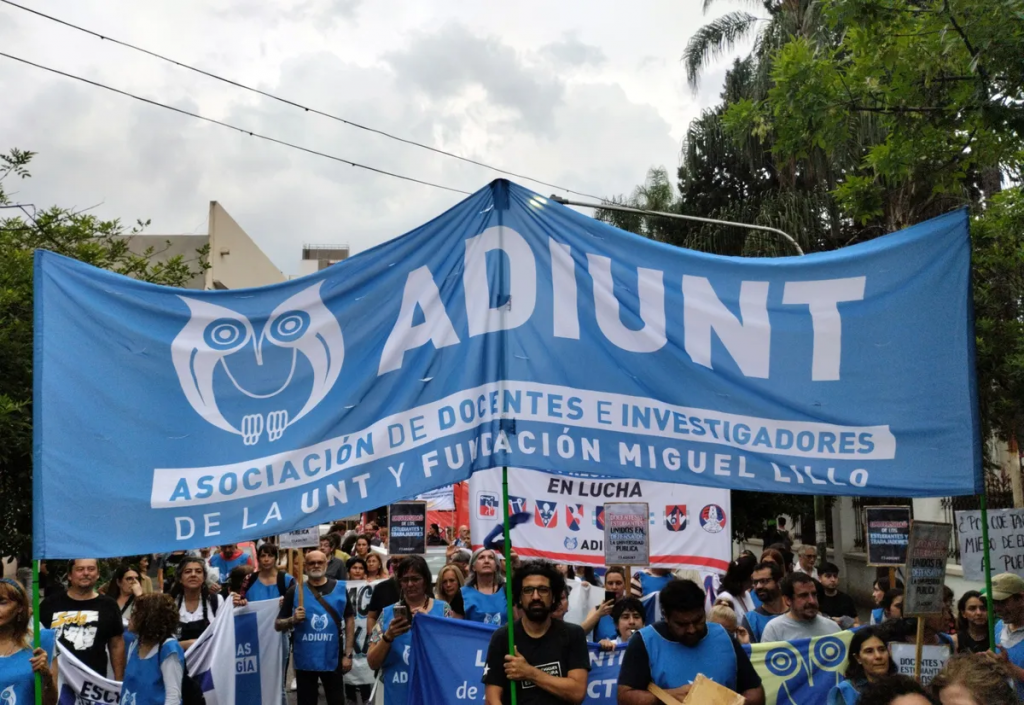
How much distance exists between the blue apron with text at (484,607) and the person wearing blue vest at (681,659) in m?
3.17

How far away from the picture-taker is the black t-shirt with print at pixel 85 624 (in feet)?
26.2

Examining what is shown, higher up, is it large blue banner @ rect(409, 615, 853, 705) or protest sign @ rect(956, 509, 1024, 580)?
protest sign @ rect(956, 509, 1024, 580)

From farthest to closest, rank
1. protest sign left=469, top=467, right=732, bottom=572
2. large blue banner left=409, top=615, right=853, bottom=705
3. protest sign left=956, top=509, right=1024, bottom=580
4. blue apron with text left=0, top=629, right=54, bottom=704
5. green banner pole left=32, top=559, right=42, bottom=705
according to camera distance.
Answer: protest sign left=469, top=467, right=732, bottom=572 → protest sign left=956, top=509, right=1024, bottom=580 → large blue banner left=409, top=615, right=853, bottom=705 → blue apron with text left=0, top=629, right=54, bottom=704 → green banner pole left=32, top=559, right=42, bottom=705

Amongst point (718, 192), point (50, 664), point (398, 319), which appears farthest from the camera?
point (718, 192)

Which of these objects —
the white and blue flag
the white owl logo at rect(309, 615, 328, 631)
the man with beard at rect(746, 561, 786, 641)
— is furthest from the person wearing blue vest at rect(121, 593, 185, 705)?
the man with beard at rect(746, 561, 786, 641)

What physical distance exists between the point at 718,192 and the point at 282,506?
106 ft

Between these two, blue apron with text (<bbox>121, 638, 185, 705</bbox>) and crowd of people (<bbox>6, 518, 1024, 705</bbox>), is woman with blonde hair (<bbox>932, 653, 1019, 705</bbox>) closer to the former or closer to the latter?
crowd of people (<bbox>6, 518, 1024, 705</bbox>)

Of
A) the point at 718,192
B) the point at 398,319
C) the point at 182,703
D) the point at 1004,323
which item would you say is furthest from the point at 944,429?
the point at 718,192

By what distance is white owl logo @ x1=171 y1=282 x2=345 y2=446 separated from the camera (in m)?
5.84

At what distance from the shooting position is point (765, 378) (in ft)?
19.5

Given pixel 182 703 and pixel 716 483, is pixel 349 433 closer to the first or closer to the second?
pixel 716 483

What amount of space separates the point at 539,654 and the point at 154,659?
9.56 ft

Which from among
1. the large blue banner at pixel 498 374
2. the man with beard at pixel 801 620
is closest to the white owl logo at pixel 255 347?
the large blue banner at pixel 498 374

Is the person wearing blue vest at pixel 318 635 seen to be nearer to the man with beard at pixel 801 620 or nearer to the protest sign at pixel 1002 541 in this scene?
the man with beard at pixel 801 620
